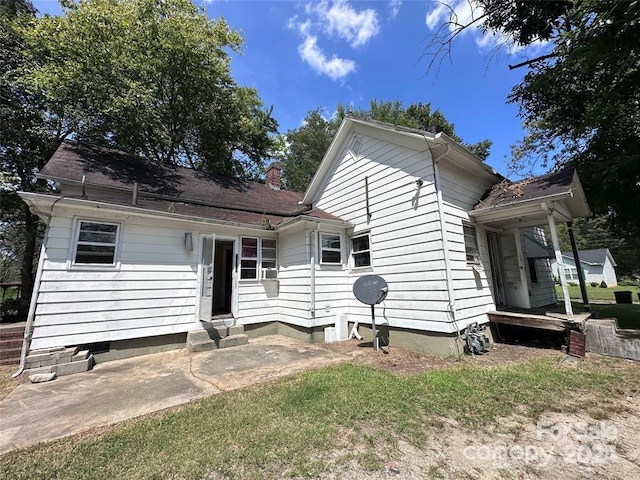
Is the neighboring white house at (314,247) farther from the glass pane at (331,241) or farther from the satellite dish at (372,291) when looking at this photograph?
the satellite dish at (372,291)

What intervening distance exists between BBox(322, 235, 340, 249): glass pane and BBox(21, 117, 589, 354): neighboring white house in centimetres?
4

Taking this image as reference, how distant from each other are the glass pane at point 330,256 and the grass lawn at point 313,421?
3707mm

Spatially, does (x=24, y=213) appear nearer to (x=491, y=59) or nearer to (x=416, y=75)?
(x=416, y=75)

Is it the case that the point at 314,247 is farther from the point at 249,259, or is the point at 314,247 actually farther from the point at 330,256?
the point at 249,259

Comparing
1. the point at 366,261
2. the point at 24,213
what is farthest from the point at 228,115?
the point at 366,261

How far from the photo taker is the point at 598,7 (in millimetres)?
4910

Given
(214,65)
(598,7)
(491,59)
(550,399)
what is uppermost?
(214,65)

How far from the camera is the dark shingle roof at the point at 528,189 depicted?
19.9ft

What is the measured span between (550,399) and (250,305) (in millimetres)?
7014

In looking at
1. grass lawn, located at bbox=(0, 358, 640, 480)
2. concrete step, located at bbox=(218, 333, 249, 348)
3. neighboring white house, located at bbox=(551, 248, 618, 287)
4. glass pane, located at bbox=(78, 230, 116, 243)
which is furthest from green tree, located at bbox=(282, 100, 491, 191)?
neighboring white house, located at bbox=(551, 248, 618, 287)

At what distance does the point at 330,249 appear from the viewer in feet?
27.5

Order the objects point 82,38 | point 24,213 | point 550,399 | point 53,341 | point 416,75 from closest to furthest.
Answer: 1. point 550,399
2. point 53,341
3. point 416,75
4. point 82,38
5. point 24,213

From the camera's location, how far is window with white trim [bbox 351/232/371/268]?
26.7 feet

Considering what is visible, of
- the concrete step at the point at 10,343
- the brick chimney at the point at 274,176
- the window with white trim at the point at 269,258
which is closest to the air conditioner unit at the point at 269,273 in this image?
the window with white trim at the point at 269,258
